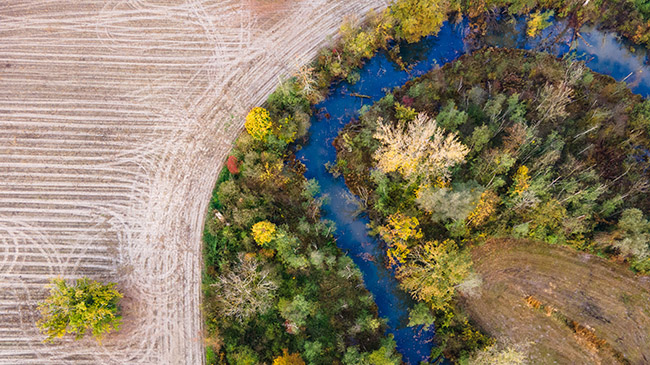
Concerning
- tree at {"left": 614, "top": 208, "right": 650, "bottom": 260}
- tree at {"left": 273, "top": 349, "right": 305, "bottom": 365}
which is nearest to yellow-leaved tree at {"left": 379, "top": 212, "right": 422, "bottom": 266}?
tree at {"left": 273, "top": 349, "right": 305, "bottom": 365}

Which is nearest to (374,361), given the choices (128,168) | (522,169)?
(522,169)

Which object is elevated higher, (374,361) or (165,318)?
(165,318)

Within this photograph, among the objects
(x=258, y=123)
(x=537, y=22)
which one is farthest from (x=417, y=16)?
(x=258, y=123)

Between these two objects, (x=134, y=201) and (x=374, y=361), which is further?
(x=134, y=201)

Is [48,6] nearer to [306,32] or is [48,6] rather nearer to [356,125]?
[306,32]

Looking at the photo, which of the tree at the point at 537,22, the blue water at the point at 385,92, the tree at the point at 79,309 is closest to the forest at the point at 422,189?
the tree at the point at 537,22

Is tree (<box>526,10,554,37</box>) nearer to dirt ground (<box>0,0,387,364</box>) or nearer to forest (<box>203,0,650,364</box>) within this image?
forest (<box>203,0,650,364</box>)

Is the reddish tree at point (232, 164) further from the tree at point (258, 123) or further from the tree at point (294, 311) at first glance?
the tree at point (294, 311)

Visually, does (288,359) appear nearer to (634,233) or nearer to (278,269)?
(278,269)
